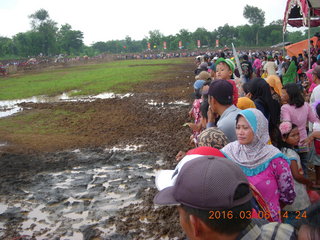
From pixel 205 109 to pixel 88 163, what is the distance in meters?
3.58

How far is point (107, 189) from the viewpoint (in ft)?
17.4

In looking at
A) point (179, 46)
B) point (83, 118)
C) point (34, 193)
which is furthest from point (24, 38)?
point (34, 193)

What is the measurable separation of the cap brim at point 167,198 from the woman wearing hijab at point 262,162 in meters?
1.08

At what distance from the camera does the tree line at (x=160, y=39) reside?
3056 inches

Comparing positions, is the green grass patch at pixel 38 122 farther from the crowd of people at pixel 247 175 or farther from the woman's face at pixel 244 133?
the woman's face at pixel 244 133

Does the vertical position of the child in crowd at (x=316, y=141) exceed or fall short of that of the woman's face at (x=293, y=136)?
it falls short

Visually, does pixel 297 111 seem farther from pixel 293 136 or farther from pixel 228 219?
pixel 228 219

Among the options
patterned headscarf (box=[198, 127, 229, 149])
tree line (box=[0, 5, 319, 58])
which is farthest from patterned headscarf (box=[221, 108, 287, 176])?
tree line (box=[0, 5, 319, 58])

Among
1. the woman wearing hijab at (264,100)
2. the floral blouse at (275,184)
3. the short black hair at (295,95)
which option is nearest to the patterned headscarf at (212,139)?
the floral blouse at (275,184)

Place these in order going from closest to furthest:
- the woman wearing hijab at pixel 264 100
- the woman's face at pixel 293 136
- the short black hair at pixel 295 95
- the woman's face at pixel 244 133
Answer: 1. the woman's face at pixel 244 133
2. the woman's face at pixel 293 136
3. the woman wearing hijab at pixel 264 100
4. the short black hair at pixel 295 95

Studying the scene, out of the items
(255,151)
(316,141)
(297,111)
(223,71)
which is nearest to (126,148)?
(223,71)

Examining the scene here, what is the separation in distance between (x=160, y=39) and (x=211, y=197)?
324ft

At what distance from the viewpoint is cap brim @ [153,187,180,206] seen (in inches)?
54.5

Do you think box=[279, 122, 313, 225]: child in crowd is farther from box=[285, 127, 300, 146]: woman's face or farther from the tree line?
the tree line
